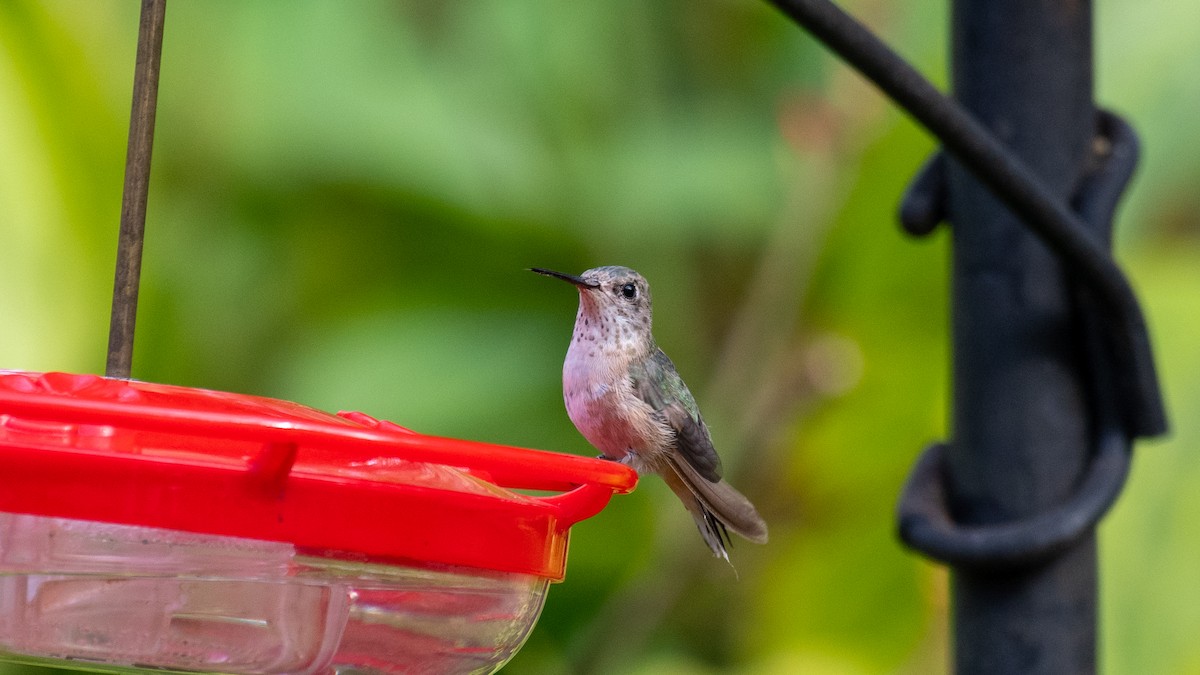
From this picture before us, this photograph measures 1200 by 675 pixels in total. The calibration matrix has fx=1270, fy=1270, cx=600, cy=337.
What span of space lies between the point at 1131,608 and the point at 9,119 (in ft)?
8.39

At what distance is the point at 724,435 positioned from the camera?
3.10 m

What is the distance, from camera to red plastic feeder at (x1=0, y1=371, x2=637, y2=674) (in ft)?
2.98

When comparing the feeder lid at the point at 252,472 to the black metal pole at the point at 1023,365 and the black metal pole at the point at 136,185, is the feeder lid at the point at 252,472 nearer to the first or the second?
the black metal pole at the point at 136,185

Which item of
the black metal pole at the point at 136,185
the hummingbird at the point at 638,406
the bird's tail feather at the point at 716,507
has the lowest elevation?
the bird's tail feather at the point at 716,507

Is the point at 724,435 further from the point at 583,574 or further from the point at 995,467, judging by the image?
the point at 995,467

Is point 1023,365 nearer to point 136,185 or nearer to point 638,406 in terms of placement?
point 638,406

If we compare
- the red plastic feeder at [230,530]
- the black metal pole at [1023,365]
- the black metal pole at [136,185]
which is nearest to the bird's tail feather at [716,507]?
the black metal pole at [1023,365]

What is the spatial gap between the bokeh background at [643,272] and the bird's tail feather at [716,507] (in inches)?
41.6

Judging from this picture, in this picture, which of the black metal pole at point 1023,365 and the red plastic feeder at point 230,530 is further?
the black metal pole at point 1023,365

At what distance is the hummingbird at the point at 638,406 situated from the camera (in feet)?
5.71

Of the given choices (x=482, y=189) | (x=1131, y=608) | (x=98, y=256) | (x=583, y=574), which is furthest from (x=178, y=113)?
(x=1131, y=608)

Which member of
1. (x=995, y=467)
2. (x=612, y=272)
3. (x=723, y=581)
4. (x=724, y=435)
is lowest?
(x=723, y=581)

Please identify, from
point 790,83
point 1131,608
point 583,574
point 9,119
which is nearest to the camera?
point 9,119

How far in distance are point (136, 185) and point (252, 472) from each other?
1.12 ft
